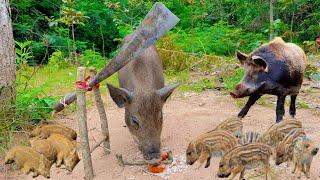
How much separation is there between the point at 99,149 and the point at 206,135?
2.26 metres

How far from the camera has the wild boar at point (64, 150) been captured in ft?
12.5

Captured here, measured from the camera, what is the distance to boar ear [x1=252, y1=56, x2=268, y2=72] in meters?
5.49

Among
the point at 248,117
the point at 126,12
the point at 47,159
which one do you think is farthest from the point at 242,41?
the point at 47,159

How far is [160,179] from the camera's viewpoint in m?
5.04

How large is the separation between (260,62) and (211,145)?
1803 millimetres

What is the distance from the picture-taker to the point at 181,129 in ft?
21.5

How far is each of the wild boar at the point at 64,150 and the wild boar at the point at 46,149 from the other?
0.08 ft

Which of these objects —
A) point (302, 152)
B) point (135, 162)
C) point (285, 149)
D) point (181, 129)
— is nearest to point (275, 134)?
point (285, 149)

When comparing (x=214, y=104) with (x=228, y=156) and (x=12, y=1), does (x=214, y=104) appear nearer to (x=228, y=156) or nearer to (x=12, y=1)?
(x=228, y=156)

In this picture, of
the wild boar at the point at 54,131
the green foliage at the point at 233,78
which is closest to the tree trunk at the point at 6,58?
the wild boar at the point at 54,131

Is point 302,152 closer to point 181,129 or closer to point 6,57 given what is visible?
point 181,129

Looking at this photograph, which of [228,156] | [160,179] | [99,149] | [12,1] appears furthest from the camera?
[12,1]

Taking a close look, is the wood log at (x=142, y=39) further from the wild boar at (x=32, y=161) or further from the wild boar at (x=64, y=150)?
the wild boar at (x=32, y=161)

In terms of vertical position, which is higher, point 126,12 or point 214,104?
point 126,12
